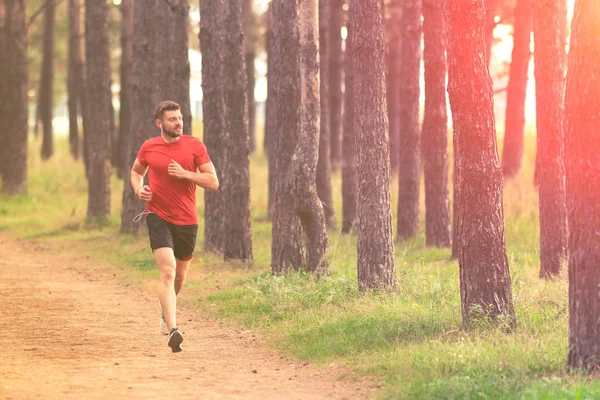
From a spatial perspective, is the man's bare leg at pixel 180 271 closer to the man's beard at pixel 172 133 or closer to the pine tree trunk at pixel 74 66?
the man's beard at pixel 172 133

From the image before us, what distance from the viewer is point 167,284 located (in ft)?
34.2

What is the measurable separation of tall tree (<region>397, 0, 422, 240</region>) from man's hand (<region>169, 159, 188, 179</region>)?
11061 millimetres

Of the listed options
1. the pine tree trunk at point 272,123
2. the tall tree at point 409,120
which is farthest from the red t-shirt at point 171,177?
the tall tree at point 409,120

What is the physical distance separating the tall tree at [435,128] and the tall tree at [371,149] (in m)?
5.36

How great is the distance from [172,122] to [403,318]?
3.29 meters

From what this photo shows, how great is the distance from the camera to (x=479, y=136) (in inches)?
410

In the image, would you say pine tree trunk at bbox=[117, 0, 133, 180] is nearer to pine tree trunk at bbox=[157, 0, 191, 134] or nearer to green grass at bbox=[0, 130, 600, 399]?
pine tree trunk at bbox=[157, 0, 191, 134]

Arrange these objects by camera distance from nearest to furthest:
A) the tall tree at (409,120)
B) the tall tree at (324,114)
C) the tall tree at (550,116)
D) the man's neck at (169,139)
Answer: the man's neck at (169,139), the tall tree at (550,116), the tall tree at (409,120), the tall tree at (324,114)

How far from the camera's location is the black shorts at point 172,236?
10523 mm

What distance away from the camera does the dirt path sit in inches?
353

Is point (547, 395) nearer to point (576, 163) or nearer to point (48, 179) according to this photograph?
point (576, 163)

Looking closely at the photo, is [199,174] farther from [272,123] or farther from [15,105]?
[15,105]

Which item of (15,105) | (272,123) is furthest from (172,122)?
(15,105)

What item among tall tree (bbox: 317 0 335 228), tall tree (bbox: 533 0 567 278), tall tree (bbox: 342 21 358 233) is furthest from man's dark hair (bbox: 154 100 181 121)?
tall tree (bbox: 317 0 335 228)
